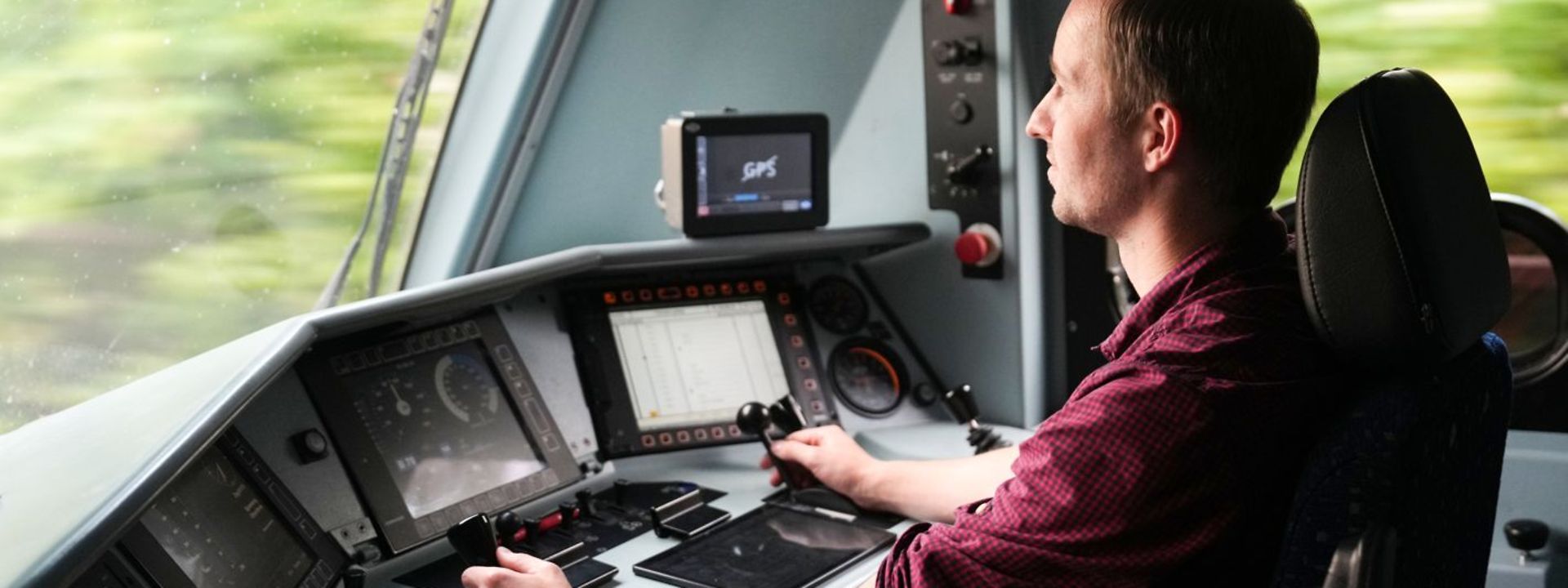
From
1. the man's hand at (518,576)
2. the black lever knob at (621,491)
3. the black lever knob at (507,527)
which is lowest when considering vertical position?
the black lever knob at (621,491)

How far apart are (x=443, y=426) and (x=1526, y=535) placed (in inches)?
63.4

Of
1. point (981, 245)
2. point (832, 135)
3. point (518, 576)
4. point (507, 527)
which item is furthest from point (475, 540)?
point (832, 135)

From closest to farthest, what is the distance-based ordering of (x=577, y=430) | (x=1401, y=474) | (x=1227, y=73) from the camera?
(x=1401, y=474)
(x=1227, y=73)
(x=577, y=430)

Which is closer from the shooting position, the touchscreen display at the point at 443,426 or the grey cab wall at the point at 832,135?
the touchscreen display at the point at 443,426

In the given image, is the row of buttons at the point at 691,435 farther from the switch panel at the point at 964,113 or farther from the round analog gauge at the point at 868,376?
the switch panel at the point at 964,113

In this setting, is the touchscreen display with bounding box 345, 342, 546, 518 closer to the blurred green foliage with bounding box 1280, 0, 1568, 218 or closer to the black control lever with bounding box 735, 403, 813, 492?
the black control lever with bounding box 735, 403, 813, 492

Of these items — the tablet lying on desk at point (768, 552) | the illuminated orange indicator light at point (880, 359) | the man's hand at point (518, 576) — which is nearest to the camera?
the man's hand at point (518, 576)

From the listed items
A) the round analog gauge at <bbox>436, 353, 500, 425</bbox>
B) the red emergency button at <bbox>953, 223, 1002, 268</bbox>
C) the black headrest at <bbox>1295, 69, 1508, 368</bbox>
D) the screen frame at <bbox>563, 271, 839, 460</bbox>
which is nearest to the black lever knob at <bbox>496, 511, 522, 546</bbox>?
the round analog gauge at <bbox>436, 353, 500, 425</bbox>

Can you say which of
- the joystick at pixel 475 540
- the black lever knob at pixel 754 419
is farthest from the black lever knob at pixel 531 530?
the black lever knob at pixel 754 419

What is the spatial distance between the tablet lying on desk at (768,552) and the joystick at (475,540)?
229mm

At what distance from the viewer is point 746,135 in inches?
98.3

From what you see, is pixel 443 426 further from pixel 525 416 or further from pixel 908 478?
pixel 908 478

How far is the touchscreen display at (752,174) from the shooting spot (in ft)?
8.10

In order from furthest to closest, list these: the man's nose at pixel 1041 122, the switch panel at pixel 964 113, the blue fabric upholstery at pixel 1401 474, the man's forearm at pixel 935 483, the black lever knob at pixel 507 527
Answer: the switch panel at pixel 964 113 < the man's forearm at pixel 935 483 < the black lever knob at pixel 507 527 < the man's nose at pixel 1041 122 < the blue fabric upholstery at pixel 1401 474
